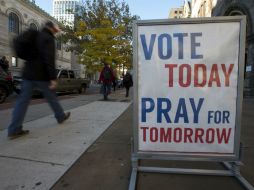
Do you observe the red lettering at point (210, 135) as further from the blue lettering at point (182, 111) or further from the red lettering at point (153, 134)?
the red lettering at point (153, 134)

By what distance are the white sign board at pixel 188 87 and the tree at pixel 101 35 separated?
1595cm

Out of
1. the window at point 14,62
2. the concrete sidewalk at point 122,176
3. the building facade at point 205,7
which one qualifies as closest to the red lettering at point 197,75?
the concrete sidewalk at point 122,176

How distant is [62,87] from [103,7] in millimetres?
11736

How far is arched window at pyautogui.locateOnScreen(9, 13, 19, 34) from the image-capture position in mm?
36884

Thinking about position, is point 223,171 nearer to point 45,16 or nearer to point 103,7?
point 103,7

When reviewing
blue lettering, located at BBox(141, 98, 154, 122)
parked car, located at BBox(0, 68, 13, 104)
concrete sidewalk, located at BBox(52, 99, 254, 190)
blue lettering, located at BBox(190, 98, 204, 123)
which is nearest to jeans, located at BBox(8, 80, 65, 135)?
concrete sidewalk, located at BBox(52, 99, 254, 190)

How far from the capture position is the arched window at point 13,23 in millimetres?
36884

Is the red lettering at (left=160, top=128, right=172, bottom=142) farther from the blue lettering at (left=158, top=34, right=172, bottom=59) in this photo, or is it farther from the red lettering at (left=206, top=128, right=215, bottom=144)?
the blue lettering at (left=158, top=34, right=172, bottom=59)

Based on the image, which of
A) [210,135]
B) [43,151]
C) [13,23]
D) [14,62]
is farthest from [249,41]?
[13,23]

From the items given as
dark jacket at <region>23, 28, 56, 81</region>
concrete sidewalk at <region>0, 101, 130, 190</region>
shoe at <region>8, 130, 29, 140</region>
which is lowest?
concrete sidewalk at <region>0, 101, 130, 190</region>

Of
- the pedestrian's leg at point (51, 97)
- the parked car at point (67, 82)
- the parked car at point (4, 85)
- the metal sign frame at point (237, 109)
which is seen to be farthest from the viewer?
the parked car at point (67, 82)

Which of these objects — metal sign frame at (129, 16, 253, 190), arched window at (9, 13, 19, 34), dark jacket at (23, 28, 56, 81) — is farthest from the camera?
arched window at (9, 13, 19, 34)

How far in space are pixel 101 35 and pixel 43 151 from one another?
16.4 metres

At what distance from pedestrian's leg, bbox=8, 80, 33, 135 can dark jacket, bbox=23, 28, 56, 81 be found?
0.16 meters
